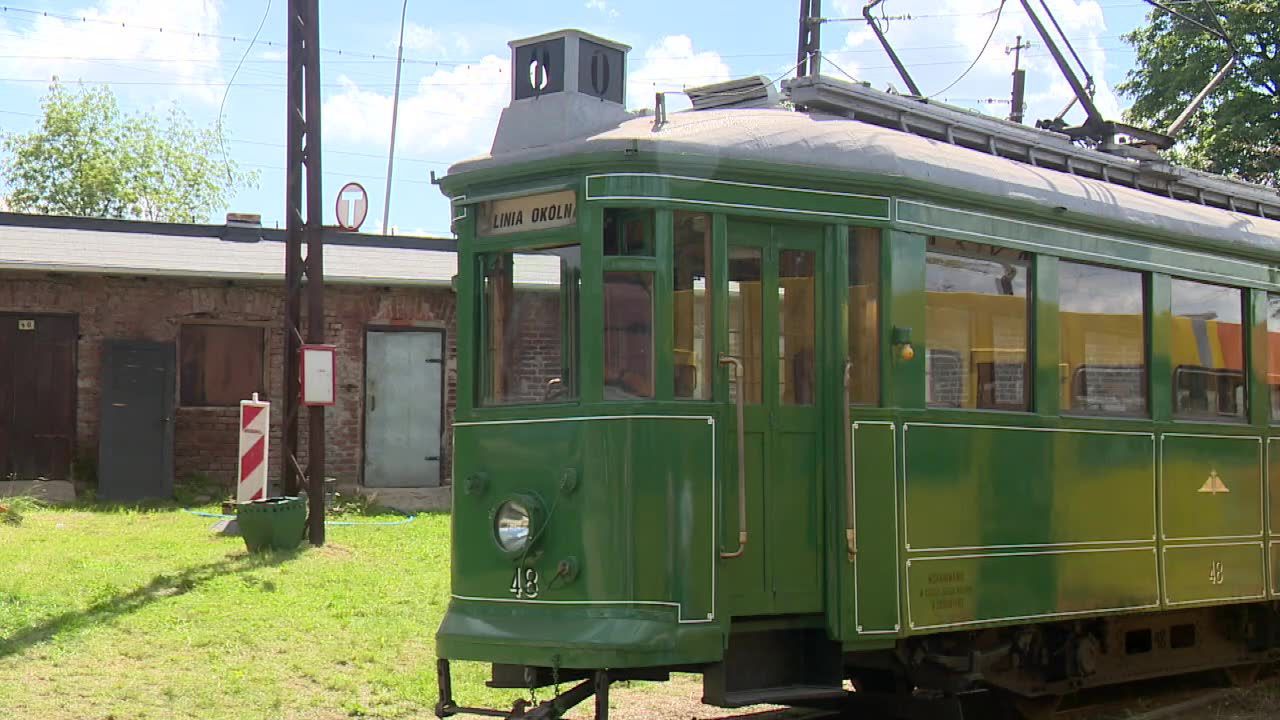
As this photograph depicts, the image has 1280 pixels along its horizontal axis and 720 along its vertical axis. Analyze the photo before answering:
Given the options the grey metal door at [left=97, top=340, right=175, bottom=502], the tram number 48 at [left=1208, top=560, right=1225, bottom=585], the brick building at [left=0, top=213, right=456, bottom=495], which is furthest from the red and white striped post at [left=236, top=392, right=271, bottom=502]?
the tram number 48 at [left=1208, top=560, right=1225, bottom=585]

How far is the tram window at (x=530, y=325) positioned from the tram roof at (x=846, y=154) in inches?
19.1

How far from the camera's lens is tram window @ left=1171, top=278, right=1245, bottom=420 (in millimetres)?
8867

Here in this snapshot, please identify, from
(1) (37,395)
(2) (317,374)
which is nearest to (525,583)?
(2) (317,374)

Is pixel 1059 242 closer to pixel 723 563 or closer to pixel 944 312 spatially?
pixel 944 312

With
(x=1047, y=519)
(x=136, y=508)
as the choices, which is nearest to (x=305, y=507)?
(x=136, y=508)

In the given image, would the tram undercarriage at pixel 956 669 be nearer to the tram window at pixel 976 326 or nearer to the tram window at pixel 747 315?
the tram window at pixel 747 315

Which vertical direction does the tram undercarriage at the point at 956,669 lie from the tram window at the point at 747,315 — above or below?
below

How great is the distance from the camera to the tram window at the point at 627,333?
6578 millimetres

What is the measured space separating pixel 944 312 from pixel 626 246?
1.80 meters

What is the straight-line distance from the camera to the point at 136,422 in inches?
735

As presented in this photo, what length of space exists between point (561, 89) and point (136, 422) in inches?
521

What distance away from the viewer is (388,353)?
19844 mm

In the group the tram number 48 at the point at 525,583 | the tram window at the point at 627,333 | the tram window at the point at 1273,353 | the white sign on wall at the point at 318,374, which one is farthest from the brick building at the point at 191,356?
the tram window at the point at 627,333

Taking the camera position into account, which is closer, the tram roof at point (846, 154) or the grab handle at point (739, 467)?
the grab handle at point (739, 467)
